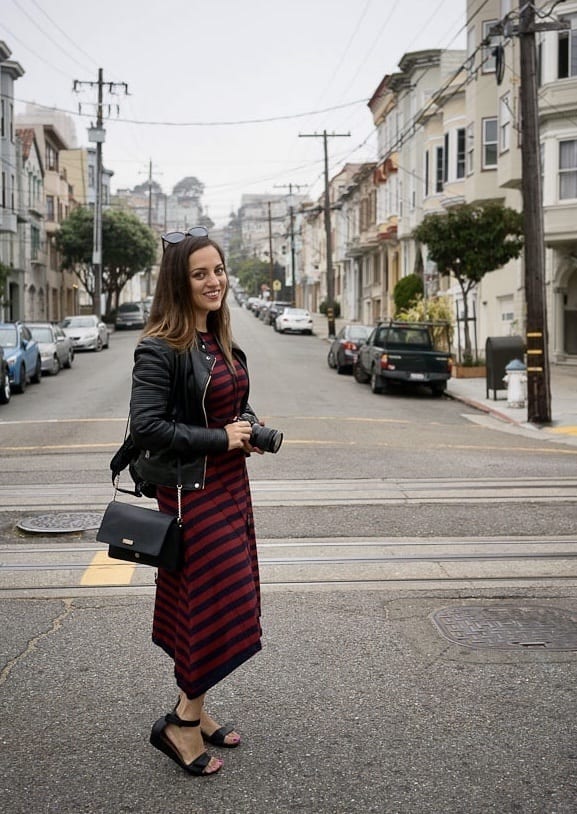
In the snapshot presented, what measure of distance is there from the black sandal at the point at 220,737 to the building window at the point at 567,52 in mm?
27103

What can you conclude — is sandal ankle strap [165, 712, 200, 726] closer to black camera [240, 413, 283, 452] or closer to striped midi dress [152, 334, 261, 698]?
striped midi dress [152, 334, 261, 698]

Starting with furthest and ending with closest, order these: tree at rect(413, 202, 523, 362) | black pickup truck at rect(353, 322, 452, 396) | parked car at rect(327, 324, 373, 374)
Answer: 1. parked car at rect(327, 324, 373, 374)
2. tree at rect(413, 202, 523, 362)
3. black pickup truck at rect(353, 322, 452, 396)

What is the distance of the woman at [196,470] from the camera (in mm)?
3896

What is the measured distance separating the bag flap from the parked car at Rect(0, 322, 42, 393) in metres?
19.1

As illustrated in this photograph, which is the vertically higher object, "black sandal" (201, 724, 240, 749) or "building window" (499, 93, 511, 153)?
"building window" (499, 93, 511, 153)

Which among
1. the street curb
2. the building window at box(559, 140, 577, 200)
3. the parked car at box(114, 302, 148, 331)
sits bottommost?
the street curb

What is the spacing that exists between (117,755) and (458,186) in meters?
37.2

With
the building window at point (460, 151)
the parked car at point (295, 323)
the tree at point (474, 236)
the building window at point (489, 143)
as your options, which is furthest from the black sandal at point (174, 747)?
the parked car at point (295, 323)

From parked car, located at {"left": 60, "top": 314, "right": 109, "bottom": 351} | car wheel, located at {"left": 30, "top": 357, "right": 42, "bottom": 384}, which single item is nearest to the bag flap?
car wheel, located at {"left": 30, "top": 357, "right": 42, "bottom": 384}

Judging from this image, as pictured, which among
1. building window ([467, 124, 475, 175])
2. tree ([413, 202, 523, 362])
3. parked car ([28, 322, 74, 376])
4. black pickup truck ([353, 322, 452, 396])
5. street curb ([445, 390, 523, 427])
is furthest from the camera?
building window ([467, 124, 475, 175])

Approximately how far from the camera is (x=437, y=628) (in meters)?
5.86

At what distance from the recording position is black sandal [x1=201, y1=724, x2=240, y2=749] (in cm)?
418

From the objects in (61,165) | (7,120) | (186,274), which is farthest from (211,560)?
(61,165)

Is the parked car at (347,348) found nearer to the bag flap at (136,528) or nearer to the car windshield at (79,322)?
the car windshield at (79,322)
